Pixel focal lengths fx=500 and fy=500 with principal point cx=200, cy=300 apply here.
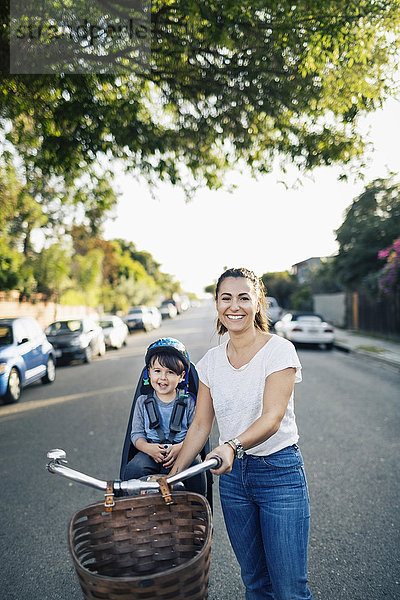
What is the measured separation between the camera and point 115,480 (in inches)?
76.8

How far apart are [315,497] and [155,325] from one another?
32770 millimetres

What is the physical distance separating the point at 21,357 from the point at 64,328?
656cm

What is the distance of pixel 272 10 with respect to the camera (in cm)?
595

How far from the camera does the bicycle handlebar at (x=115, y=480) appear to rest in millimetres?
1864

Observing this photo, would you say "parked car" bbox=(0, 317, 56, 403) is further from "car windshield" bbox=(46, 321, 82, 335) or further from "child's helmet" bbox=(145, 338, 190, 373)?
"child's helmet" bbox=(145, 338, 190, 373)

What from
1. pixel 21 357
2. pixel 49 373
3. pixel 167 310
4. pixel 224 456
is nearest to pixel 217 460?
pixel 224 456

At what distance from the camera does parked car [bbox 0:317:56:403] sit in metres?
9.51

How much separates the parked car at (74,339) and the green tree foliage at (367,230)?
13.3m

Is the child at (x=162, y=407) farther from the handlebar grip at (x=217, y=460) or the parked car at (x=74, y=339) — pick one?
the parked car at (x=74, y=339)

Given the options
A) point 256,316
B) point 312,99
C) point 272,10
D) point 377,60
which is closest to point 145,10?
point 272,10

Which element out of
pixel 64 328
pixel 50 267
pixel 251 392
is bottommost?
pixel 64 328

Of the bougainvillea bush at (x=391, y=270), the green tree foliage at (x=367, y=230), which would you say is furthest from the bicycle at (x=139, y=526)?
the green tree foliage at (x=367, y=230)

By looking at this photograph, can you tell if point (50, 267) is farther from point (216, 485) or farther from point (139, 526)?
point (139, 526)

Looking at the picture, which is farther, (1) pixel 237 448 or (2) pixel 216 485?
(2) pixel 216 485
